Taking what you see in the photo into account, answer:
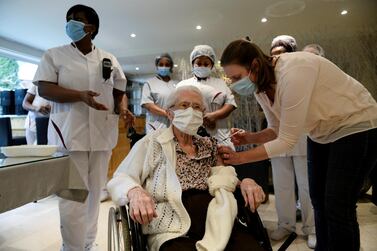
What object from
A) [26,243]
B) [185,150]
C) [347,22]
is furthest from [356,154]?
[347,22]

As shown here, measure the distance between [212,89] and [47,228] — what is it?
1.81 m

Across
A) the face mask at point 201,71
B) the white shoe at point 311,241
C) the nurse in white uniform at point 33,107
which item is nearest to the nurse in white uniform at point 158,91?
the face mask at point 201,71

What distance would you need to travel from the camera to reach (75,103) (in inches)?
59.9

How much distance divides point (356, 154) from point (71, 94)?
137cm

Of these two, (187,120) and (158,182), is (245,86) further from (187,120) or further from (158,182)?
(158,182)

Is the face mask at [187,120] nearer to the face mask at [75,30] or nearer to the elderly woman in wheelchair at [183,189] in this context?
the elderly woman in wheelchair at [183,189]

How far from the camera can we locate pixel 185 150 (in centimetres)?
128

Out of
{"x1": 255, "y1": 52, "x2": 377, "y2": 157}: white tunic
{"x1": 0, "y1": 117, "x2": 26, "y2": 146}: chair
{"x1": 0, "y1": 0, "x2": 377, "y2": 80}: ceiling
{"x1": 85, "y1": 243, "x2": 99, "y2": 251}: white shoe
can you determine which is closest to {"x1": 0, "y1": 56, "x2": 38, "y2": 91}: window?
{"x1": 0, "y1": 0, "x2": 377, "y2": 80}: ceiling

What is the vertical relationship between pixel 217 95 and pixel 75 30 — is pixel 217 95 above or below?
below

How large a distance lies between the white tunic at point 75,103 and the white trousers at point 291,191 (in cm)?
133

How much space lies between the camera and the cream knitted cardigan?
1019 millimetres

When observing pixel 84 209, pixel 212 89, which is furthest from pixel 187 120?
pixel 212 89

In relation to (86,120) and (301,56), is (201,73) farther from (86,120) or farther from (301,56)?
(301,56)

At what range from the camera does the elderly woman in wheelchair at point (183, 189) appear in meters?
0.97
